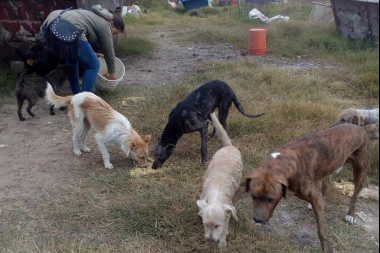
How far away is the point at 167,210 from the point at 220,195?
0.68m

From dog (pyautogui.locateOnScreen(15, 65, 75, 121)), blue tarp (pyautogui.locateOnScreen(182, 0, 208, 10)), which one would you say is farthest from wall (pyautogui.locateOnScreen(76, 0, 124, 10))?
blue tarp (pyautogui.locateOnScreen(182, 0, 208, 10))

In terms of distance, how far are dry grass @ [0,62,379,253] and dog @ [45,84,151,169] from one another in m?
0.26

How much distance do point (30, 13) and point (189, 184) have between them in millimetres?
6314

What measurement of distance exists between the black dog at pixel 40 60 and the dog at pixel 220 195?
4622mm

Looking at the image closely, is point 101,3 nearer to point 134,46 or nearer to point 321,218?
point 134,46

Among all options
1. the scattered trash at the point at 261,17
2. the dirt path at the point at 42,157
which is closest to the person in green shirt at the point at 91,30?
the dirt path at the point at 42,157

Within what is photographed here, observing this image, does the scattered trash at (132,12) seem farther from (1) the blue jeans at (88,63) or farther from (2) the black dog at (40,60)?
(1) the blue jeans at (88,63)

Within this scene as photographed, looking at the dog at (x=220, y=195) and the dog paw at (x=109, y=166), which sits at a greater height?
the dog at (x=220, y=195)

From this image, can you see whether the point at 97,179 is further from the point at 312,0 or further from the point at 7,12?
the point at 312,0

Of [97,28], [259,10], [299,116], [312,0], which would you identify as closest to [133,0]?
[259,10]

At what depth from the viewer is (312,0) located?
50.5 ft

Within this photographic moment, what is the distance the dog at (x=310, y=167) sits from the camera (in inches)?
117

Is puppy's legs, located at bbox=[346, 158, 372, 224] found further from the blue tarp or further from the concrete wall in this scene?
the blue tarp

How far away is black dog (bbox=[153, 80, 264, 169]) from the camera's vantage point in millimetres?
5129
